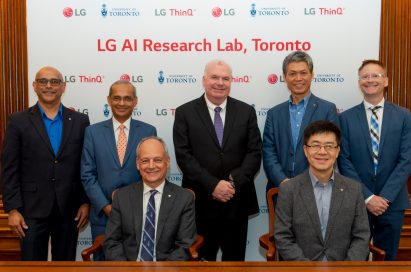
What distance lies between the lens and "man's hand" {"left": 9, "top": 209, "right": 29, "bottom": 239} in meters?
3.15

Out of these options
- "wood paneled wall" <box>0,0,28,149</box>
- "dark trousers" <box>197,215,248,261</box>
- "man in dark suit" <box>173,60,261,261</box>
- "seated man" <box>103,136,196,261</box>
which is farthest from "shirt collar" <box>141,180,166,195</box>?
"wood paneled wall" <box>0,0,28,149</box>

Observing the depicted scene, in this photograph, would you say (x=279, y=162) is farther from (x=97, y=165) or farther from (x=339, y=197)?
(x=97, y=165)

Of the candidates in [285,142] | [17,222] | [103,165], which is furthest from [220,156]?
[17,222]

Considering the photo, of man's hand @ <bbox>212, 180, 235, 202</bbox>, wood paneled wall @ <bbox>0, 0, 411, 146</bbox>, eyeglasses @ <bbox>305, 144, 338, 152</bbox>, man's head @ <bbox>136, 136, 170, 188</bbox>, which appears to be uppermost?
wood paneled wall @ <bbox>0, 0, 411, 146</bbox>

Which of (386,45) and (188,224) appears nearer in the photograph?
(188,224)

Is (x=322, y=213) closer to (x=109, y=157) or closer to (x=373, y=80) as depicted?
(x=373, y=80)

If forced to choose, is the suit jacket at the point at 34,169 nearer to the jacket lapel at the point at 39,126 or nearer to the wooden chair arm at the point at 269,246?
the jacket lapel at the point at 39,126

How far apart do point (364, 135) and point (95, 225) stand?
1.93 m

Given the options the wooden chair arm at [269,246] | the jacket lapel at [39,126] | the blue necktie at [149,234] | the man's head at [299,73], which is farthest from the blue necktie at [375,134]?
the jacket lapel at [39,126]

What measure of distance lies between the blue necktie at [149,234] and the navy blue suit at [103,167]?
520mm

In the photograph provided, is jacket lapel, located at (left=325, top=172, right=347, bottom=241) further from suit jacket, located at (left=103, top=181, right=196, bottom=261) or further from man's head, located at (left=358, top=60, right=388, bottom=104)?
man's head, located at (left=358, top=60, right=388, bottom=104)

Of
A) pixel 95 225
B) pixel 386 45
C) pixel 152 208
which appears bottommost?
pixel 95 225

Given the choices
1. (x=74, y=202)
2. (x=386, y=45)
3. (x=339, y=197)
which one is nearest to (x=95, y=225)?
(x=74, y=202)

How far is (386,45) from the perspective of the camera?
3.98 meters
